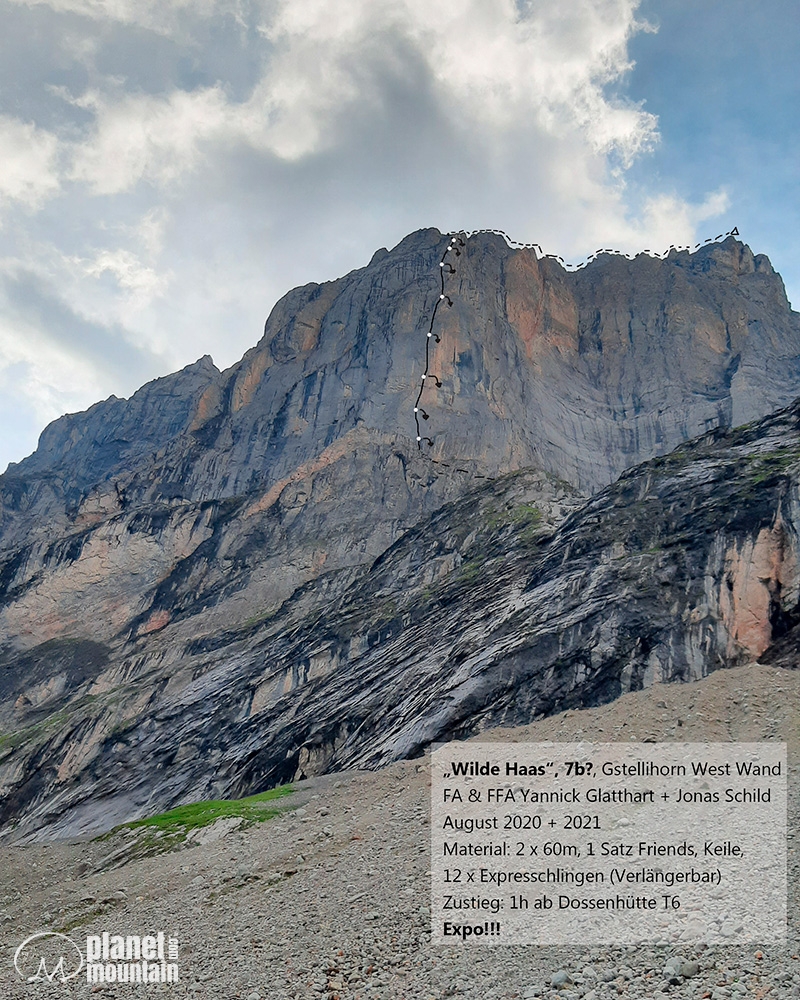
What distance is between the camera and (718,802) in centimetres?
1900

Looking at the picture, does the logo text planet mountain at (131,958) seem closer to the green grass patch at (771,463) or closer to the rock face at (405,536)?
the rock face at (405,536)

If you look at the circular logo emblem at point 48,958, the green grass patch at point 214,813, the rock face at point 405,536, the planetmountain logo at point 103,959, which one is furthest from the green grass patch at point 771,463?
the circular logo emblem at point 48,958

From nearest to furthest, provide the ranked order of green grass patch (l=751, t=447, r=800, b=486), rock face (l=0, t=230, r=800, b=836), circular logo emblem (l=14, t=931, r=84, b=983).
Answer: circular logo emblem (l=14, t=931, r=84, b=983)
rock face (l=0, t=230, r=800, b=836)
green grass patch (l=751, t=447, r=800, b=486)

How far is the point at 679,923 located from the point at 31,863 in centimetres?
3035

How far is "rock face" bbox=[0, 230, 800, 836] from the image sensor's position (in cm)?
3619

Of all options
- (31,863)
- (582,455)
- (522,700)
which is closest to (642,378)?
(582,455)

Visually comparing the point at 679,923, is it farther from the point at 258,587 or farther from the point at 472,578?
the point at 258,587

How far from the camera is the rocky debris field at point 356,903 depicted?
12.5 m

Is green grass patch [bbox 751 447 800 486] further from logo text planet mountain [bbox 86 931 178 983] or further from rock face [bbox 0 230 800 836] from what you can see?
logo text planet mountain [bbox 86 931 178 983]

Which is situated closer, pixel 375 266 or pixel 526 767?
pixel 526 767

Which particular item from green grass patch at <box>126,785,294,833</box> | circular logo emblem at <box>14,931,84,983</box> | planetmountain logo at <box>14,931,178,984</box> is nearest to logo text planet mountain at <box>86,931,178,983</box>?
planetmountain logo at <box>14,931,178,984</box>

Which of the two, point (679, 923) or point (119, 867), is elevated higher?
point (679, 923)

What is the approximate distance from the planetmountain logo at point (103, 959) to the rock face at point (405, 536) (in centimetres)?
1491

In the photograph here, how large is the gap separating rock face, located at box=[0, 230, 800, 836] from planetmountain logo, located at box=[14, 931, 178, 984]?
14.9 m
